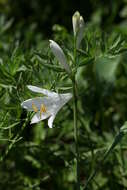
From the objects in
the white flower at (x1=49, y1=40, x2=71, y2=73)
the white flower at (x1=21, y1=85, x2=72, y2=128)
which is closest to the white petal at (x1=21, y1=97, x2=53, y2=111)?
the white flower at (x1=21, y1=85, x2=72, y2=128)

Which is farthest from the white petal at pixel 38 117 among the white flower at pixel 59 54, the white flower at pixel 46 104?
the white flower at pixel 59 54

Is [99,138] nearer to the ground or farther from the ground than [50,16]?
nearer to the ground

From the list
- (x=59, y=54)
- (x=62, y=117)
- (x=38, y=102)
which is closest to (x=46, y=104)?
(x=38, y=102)

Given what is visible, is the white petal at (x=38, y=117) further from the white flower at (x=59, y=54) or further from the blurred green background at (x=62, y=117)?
the white flower at (x=59, y=54)

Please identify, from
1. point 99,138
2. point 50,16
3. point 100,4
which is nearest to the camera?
point 99,138

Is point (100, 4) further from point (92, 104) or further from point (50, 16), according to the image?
point (92, 104)

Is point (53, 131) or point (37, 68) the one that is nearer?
point (37, 68)

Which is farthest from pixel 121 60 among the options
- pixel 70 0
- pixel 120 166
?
pixel 70 0
